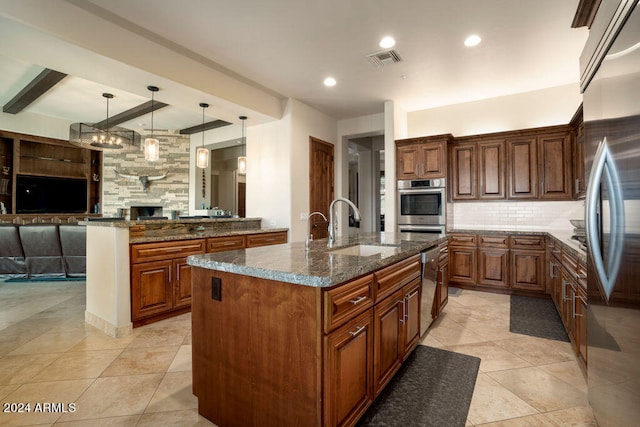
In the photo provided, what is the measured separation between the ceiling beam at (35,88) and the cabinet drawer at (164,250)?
347cm

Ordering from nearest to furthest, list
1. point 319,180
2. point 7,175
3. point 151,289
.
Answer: point 151,289
point 319,180
point 7,175

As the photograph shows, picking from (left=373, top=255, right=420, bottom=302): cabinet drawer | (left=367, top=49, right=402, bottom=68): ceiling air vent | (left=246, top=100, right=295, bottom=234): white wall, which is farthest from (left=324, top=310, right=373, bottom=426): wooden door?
(left=246, top=100, right=295, bottom=234): white wall

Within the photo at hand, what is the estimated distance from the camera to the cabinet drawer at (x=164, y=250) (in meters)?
3.08

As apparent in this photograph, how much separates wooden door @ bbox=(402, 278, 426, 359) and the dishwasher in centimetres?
10

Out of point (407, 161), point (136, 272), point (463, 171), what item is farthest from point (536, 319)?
point (136, 272)

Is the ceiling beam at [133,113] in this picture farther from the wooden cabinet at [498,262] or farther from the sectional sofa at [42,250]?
the wooden cabinet at [498,262]

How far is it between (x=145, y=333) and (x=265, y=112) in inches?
128

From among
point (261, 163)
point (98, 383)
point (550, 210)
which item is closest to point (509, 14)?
point (550, 210)

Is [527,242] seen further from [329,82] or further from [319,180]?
[329,82]

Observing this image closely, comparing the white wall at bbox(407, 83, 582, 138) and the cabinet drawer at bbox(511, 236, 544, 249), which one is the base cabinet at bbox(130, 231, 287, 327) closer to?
the cabinet drawer at bbox(511, 236, 544, 249)

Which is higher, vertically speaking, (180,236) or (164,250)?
(180,236)

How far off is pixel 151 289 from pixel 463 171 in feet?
14.9

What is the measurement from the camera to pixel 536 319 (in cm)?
338

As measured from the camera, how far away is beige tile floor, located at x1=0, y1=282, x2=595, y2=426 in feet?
5.91
